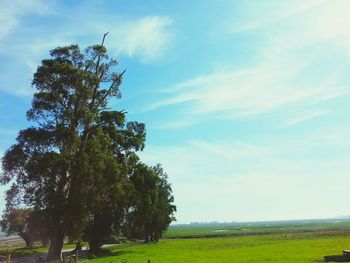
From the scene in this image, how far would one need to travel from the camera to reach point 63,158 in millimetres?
41875

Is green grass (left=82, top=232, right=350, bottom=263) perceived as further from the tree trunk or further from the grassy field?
the tree trunk

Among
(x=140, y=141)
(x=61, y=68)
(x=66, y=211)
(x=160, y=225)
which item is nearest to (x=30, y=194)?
(x=66, y=211)

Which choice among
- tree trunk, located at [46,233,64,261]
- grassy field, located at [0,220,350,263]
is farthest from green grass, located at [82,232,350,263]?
tree trunk, located at [46,233,64,261]

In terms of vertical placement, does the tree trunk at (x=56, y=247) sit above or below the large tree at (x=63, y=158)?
below

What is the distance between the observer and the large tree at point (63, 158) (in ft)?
140

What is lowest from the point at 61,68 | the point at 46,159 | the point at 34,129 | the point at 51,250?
the point at 51,250

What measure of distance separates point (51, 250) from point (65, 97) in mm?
16068

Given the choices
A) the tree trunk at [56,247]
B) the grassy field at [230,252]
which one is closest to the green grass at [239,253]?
the grassy field at [230,252]

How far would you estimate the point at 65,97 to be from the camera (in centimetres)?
4544

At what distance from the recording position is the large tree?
42.5 m

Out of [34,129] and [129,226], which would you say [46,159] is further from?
[129,226]

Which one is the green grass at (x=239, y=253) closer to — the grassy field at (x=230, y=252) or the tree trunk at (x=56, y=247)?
the grassy field at (x=230, y=252)

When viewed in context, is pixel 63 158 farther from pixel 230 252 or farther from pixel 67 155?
pixel 230 252

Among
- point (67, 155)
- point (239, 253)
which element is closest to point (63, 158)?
point (67, 155)
